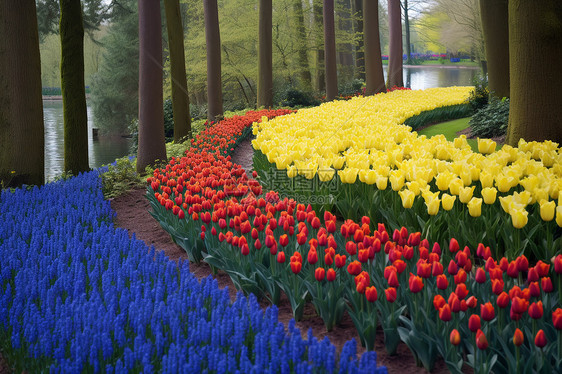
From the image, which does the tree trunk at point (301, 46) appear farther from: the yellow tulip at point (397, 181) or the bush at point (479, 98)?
the yellow tulip at point (397, 181)

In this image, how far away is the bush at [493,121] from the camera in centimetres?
1091

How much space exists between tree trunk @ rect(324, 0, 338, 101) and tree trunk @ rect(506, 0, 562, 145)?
14.7m

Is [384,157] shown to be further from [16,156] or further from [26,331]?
[16,156]

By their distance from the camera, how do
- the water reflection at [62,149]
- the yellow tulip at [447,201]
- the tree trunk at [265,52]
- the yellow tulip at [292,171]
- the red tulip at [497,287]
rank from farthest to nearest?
1. the water reflection at [62,149]
2. the tree trunk at [265,52]
3. the yellow tulip at [292,171]
4. the yellow tulip at [447,201]
5. the red tulip at [497,287]

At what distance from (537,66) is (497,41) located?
5.17 meters

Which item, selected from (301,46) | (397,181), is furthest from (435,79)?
(397,181)

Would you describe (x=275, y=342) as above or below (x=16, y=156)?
below

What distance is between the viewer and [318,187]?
6.44 metres

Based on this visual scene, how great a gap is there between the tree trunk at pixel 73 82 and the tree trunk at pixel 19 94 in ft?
2.57

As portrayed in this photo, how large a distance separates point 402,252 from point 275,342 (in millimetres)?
1341

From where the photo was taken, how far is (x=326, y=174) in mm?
6141

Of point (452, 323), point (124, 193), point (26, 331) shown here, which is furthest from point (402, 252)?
point (124, 193)

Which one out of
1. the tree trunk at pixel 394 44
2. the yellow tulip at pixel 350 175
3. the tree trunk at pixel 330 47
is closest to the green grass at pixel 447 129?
the yellow tulip at pixel 350 175

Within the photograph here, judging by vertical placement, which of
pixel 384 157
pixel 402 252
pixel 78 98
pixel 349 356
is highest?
pixel 78 98
